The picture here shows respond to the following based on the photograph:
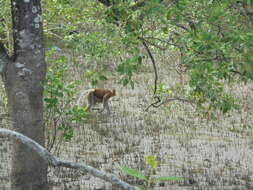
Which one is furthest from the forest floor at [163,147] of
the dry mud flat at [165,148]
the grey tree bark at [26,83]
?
the grey tree bark at [26,83]

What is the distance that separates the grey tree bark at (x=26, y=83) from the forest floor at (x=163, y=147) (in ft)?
4.68

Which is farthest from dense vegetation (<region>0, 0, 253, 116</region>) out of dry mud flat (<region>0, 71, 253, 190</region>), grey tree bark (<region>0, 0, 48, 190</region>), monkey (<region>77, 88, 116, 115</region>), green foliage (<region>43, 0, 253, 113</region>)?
monkey (<region>77, 88, 116, 115</region>)

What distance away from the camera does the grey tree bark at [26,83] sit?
5809 millimetres

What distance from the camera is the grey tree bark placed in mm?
5809

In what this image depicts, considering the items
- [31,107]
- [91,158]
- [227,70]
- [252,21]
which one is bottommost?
[91,158]

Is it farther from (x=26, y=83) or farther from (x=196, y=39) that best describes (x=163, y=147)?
(x=196, y=39)

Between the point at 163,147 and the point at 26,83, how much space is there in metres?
5.33

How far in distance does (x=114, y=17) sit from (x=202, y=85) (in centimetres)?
126

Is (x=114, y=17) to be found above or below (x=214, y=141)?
above

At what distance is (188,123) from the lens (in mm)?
12812

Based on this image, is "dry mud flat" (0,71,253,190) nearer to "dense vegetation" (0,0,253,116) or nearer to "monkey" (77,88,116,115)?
"monkey" (77,88,116,115)

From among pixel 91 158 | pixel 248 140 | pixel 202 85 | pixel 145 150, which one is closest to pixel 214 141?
pixel 248 140

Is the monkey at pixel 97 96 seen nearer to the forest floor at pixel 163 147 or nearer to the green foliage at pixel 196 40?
the forest floor at pixel 163 147

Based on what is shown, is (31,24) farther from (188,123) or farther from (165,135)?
(188,123)
